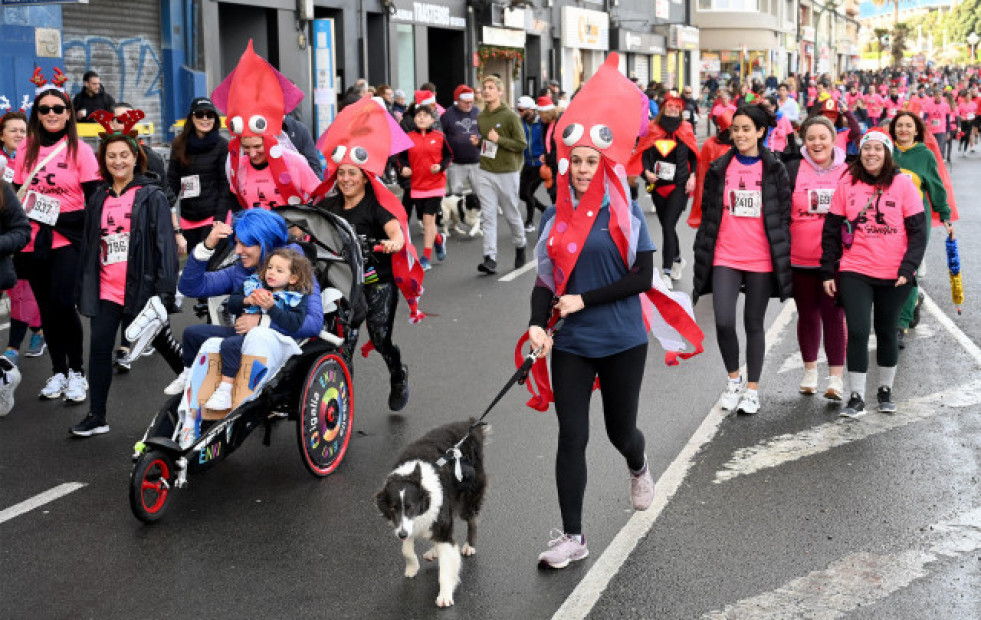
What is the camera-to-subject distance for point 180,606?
474 centimetres

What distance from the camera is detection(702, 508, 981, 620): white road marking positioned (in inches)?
184

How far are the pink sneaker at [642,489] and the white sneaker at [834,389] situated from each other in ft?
8.98

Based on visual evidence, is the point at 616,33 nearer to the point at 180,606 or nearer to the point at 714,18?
the point at 714,18

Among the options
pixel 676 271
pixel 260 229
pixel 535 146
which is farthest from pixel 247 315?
pixel 535 146

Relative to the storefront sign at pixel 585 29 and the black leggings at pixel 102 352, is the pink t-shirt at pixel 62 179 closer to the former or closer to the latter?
the black leggings at pixel 102 352

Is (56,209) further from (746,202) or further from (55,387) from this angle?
(746,202)

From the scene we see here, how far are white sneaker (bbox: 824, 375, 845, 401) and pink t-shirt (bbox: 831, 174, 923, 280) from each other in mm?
868

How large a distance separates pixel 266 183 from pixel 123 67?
14.1m

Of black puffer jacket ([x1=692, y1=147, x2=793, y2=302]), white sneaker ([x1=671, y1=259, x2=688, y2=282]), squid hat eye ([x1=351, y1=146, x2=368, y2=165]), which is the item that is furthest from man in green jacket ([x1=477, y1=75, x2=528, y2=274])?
squid hat eye ([x1=351, y1=146, x2=368, y2=165])

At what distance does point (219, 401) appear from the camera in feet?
19.2

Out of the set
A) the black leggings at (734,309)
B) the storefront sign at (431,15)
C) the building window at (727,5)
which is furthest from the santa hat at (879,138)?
the building window at (727,5)

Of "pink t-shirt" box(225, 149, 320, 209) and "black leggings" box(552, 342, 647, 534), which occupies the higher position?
"pink t-shirt" box(225, 149, 320, 209)

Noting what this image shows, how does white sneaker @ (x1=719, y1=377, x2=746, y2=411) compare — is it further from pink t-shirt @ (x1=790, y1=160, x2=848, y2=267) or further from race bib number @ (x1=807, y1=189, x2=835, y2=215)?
race bib number @ (x1=807, y1=189, x2=835, y2=215)

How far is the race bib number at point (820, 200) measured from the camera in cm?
766
